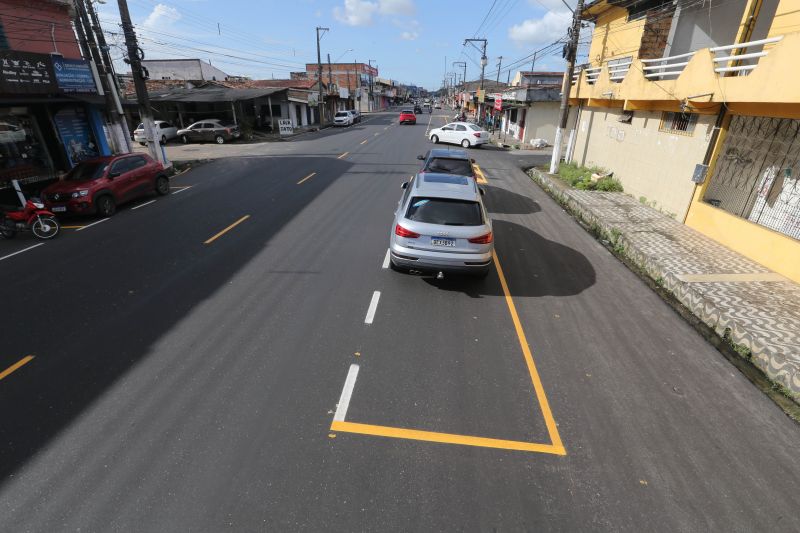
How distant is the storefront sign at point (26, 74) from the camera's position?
13.0m

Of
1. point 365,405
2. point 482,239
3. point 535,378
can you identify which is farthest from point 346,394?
point 482,239

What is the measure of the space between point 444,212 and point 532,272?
8.77 feet

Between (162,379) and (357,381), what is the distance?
8.30ft

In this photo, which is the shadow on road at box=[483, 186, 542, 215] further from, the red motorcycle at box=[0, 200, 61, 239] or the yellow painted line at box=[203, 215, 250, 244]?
the red motorcycle at box=[0, 200, 61, 239]

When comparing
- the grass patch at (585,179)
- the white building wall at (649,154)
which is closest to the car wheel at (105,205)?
the grass patch at (585,179)

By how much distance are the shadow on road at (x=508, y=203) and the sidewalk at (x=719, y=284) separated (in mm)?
1893

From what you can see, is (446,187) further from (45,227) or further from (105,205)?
(105,205)

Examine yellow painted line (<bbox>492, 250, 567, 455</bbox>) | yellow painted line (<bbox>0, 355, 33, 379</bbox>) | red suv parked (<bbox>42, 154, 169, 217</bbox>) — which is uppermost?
red suv parked (<bbox>42, 154, 169, 217</bbox>)

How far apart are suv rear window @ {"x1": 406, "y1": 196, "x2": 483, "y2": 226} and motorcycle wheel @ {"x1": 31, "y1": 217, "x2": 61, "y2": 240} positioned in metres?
9.83

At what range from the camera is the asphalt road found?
137 inches

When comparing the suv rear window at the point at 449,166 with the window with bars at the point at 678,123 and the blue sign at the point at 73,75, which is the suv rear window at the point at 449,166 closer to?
the window with bars at the point at 678,123

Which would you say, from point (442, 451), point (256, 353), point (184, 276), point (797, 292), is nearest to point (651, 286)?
point (797, 292)

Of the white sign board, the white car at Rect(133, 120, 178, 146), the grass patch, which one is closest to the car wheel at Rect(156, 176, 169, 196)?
the grass patch

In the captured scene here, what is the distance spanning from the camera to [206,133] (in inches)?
1176
